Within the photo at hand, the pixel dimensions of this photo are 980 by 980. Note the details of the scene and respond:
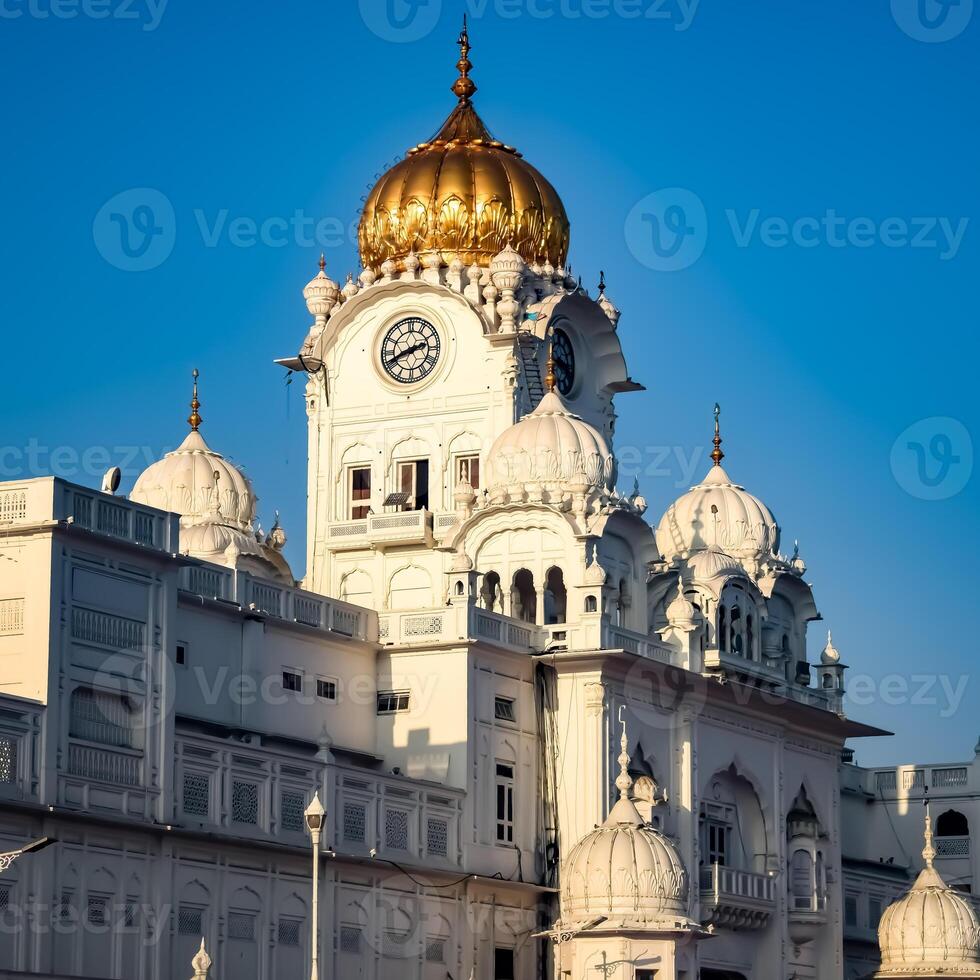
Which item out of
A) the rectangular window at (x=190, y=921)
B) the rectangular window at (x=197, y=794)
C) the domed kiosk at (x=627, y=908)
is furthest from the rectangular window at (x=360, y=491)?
the rectangular window at (x=190, y=921)

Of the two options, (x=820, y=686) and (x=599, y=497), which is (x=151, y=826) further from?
(x=820, y=686)

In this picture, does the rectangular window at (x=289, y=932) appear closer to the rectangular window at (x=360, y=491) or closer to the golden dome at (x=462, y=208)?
the rectangular window at (x=360, y=491)

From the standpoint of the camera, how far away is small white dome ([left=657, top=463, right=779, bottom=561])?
67812 millimetres

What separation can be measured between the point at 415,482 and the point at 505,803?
1138cm

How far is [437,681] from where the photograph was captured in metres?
56.9

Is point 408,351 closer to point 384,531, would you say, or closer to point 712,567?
point 384,531

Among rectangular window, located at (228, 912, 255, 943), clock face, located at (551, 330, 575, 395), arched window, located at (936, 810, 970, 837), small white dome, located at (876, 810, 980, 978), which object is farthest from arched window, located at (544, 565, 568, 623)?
arched window, located at (936, 810, 970, 837)

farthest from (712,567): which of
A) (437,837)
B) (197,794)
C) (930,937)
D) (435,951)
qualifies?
(197,794)

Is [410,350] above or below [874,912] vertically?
above

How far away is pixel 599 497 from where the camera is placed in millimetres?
60938

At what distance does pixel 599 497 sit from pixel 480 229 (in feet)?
32.8

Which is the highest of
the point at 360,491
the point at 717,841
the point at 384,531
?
the point at 360,491

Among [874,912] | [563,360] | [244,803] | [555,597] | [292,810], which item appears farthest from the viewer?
[874,912]

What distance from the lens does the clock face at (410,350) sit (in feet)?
218
